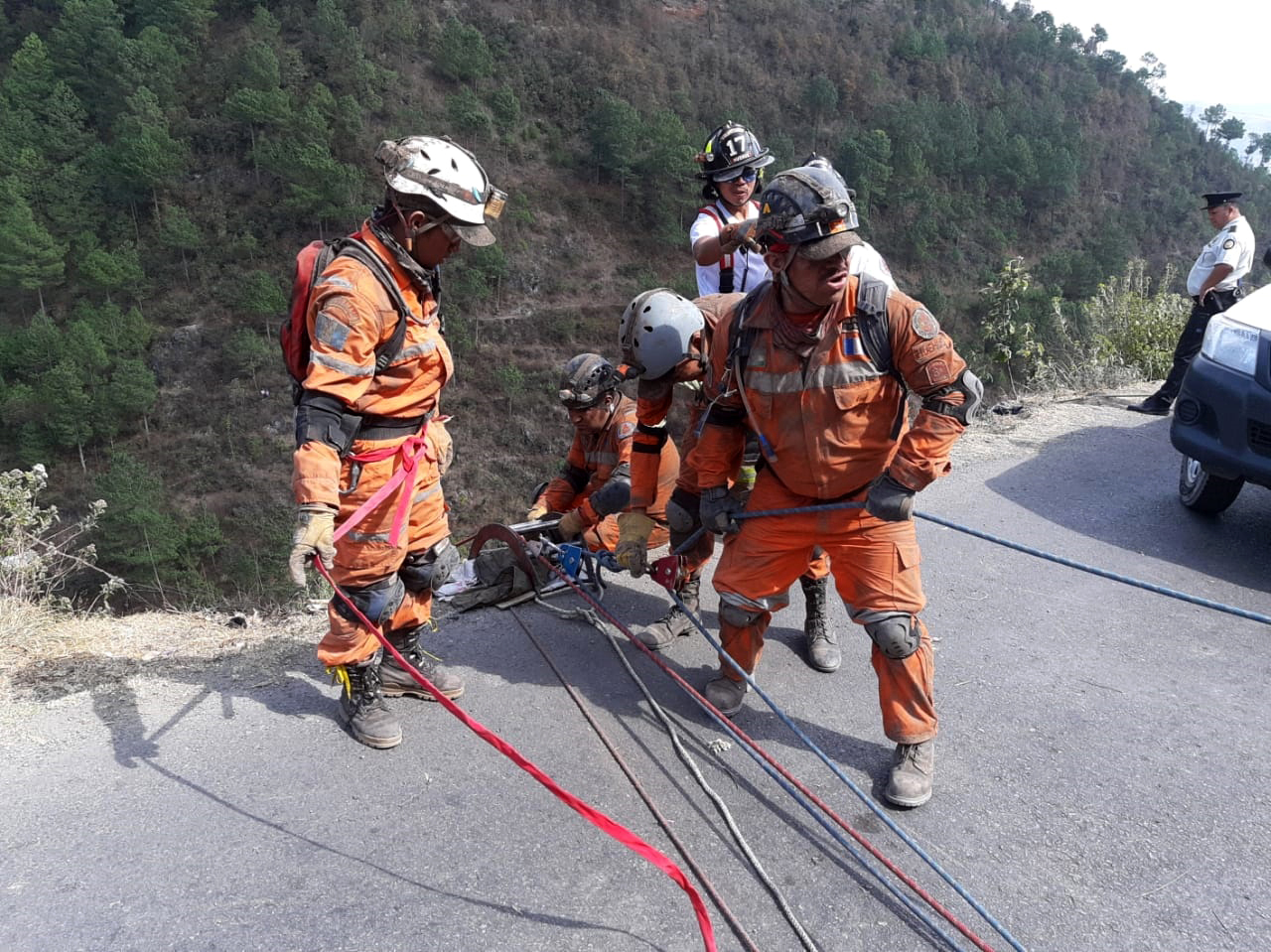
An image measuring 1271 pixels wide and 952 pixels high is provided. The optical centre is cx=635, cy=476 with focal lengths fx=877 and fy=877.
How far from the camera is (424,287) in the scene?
11.2ft

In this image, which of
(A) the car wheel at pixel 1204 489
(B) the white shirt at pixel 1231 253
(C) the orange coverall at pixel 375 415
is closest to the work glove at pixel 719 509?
(C) the orange coverall at pixel 375 415

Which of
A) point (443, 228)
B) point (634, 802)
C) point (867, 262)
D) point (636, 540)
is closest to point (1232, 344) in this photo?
point (867, 262)

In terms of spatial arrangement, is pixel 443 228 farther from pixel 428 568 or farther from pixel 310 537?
pixel 428 568

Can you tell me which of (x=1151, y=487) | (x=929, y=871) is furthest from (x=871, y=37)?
(x=929, y=871)

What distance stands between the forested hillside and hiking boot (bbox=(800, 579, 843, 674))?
1625 cm

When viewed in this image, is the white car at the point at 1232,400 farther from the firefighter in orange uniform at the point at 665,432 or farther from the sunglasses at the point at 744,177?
the sunglasses at the point at 744,177

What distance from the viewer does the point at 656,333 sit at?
3924 mm

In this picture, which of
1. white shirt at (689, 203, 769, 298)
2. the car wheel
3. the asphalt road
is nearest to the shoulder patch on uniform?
the asphalt road

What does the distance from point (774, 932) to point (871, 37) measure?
245 feet

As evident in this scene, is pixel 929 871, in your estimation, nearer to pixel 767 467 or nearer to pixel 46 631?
pixel 767 467

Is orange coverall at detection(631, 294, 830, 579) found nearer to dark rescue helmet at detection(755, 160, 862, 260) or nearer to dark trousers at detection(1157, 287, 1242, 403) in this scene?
dark rescue helmet at detection(755, 160, 862, 260)

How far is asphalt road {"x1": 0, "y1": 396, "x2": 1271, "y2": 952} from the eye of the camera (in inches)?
104

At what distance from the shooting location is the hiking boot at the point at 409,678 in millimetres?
3852

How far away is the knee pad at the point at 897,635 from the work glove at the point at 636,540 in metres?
1.10
